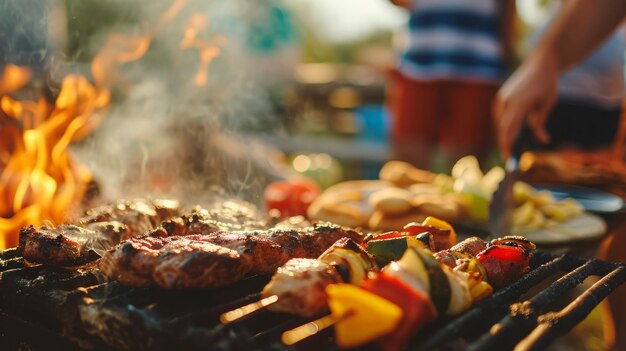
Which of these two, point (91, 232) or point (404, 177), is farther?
point (404, 177)

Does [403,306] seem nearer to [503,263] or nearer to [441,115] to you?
[503,263]

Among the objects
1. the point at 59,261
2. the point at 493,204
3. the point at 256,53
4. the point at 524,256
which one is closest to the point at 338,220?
the point at 493,204

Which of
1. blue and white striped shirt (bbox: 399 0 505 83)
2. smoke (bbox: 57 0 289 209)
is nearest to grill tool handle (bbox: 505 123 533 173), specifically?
smoke (bbox: 57 0 289 209)

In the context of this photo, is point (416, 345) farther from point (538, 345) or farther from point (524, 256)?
point (524, 256)

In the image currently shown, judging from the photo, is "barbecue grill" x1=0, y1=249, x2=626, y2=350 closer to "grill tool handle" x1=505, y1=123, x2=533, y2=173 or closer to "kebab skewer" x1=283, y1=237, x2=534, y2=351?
"kebab skewer" x1=283, y1=237, x2=534, y2=351

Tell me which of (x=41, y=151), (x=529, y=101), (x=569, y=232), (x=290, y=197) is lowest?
(x=569, y=232)

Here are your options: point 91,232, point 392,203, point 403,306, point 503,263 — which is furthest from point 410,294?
point 392,203
